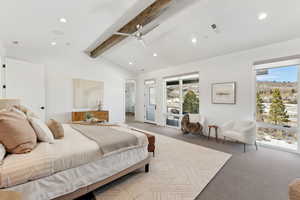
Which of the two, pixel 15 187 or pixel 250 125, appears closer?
pixel 15 187

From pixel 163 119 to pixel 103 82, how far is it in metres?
3.09

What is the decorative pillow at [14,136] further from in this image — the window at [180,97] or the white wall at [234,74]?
the window at [180,97]

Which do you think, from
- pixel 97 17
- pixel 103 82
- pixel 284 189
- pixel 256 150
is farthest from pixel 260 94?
pixel 103 82

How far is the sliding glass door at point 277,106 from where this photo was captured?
3201mm

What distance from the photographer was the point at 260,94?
3709 millimetres

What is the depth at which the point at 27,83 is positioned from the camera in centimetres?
398

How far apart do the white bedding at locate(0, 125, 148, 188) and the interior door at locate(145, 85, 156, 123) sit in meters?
5.04

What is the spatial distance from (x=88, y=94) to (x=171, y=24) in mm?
4001

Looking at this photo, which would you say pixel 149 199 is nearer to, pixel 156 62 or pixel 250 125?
pixel 250 125

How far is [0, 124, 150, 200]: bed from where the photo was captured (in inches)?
45.4

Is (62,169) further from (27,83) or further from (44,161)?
(27,83)

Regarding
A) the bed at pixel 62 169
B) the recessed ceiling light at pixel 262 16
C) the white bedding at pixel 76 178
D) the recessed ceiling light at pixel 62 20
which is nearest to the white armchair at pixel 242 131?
the recessed ceiling light at pixel 262 16

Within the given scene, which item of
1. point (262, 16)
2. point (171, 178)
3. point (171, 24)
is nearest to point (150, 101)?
point (171, 24)

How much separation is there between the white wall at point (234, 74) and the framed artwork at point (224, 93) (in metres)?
0.12
